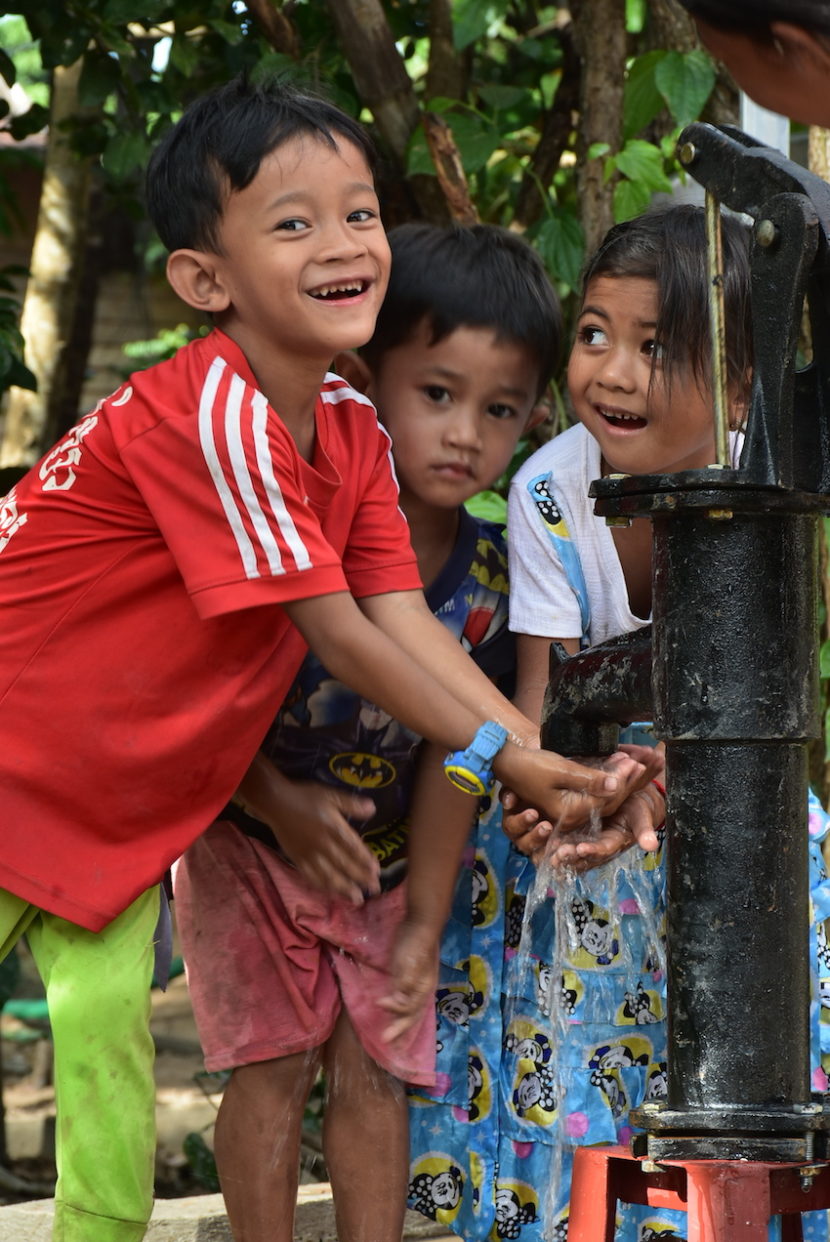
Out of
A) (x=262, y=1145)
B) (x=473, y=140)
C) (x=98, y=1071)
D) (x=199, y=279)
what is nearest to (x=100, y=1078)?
(x=98, y=1071)

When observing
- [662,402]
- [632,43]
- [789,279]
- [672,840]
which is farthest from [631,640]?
[632,43]

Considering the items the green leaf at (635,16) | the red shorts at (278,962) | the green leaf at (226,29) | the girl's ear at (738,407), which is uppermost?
the green leaf at (635,16)

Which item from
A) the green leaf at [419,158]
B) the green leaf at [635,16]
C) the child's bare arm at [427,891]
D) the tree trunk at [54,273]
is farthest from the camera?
the tree trunk at [54,273]

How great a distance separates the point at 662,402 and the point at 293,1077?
1040mm

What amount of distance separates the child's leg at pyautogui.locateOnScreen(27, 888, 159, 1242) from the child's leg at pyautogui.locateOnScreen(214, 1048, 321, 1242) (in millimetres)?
265

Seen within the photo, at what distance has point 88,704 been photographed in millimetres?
1838

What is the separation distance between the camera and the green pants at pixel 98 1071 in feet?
5.89

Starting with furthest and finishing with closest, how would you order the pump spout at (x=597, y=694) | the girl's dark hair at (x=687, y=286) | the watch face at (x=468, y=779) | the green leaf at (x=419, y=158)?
the green leaf at (x=419, y=158) → the girl's dark hair at (x=687, y=286) → the watch face at (x=468, y=779) → the pump spout at (x=597, y=694)

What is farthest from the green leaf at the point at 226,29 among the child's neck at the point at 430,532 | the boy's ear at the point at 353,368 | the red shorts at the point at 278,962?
the red shorts at the point at 278,962

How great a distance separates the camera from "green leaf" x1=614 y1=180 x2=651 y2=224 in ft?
8.98

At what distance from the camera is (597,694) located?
1401 mm

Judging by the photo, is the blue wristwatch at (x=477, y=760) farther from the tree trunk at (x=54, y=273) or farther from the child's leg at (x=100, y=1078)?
the tree trunk at (x=54, y=273)

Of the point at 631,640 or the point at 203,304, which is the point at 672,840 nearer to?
the point at 631,640

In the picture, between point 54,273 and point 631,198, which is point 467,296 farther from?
point 54,273
